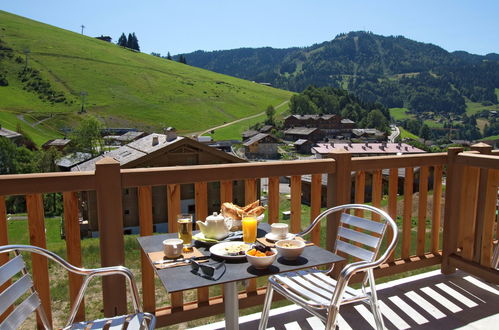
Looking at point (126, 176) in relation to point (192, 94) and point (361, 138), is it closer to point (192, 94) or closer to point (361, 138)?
point (361, 138)

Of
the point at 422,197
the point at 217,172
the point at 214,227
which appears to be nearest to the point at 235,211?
the point at 214,227

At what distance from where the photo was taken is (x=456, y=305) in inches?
138

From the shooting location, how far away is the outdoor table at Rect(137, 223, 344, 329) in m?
1.79

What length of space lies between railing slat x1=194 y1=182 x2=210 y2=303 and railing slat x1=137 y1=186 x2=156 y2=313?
0.35 metres

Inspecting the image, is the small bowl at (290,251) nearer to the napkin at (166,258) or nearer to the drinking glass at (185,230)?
the napkin at (166,258)

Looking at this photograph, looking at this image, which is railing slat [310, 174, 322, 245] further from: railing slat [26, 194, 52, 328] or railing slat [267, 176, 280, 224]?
railing slat [26, 194, 52, 328]

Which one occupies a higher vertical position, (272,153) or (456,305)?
(456,305)

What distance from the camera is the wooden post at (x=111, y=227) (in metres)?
2.62

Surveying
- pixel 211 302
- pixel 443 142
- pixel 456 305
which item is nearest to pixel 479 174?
pixel 456 305

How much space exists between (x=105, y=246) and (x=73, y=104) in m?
87.1

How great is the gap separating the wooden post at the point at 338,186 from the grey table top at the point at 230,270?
1.20 m

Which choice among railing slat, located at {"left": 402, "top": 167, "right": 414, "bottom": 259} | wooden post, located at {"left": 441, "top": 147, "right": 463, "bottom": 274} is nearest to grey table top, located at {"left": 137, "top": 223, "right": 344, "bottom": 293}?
railing slat, located at {"left": 402, "top": 167, "right": 414, "bottom": 259}

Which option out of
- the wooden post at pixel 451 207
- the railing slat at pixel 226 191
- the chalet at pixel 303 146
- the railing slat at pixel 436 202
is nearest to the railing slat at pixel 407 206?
the railing slat at pixel 436 202

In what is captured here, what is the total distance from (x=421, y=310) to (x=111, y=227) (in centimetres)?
260
